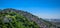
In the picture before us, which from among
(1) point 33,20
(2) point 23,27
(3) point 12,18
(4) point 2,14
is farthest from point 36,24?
(4) point 2,14

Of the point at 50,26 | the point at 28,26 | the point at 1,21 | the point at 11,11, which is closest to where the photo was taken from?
the point at 1,21

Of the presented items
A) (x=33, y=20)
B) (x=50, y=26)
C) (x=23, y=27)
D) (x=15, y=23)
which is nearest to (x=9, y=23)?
(x=15, y=23)

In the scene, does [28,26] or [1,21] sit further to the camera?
[28,26]

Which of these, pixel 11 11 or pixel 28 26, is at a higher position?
pixel 11 11

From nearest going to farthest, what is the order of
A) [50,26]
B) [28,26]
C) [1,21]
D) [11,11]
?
[1,21], [28,26], [11,11], [50,26]

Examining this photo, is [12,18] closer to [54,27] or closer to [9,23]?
[9,23]
